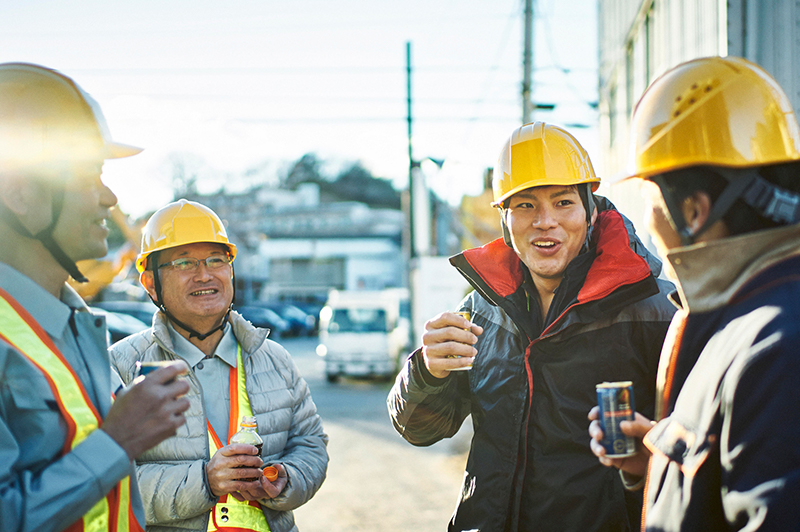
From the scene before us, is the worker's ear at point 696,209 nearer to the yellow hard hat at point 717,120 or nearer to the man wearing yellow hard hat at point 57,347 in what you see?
the yellow hard hat at point 717,120

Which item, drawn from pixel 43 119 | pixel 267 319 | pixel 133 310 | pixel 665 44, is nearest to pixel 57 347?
pixel 43 119

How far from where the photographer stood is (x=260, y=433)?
8.29ft

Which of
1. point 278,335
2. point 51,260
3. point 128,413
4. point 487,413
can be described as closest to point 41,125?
point 51,260

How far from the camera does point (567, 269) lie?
7.23 ft

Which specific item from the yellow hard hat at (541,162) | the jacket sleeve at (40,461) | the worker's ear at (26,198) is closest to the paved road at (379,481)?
the yellow hard hat at (541,162)

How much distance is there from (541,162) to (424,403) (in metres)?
1.08

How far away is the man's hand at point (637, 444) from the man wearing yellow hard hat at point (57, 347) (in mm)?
1053

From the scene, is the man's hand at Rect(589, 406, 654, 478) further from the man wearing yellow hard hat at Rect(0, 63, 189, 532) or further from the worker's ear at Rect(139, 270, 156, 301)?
the worker's ear at Rect(139, 270, 156, 301)

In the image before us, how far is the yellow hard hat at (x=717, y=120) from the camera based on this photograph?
1.19 m

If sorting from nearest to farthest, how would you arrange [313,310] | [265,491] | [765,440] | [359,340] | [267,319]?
[765,440], [265,491], [359,340], [267,319], [313,310]

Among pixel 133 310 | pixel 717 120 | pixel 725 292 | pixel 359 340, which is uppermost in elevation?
pixel 717 120

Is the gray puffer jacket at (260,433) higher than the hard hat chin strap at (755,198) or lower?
lower

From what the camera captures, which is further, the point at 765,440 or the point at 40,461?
the point at 40,461

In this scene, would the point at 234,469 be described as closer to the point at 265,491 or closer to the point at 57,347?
the point at 265,491
